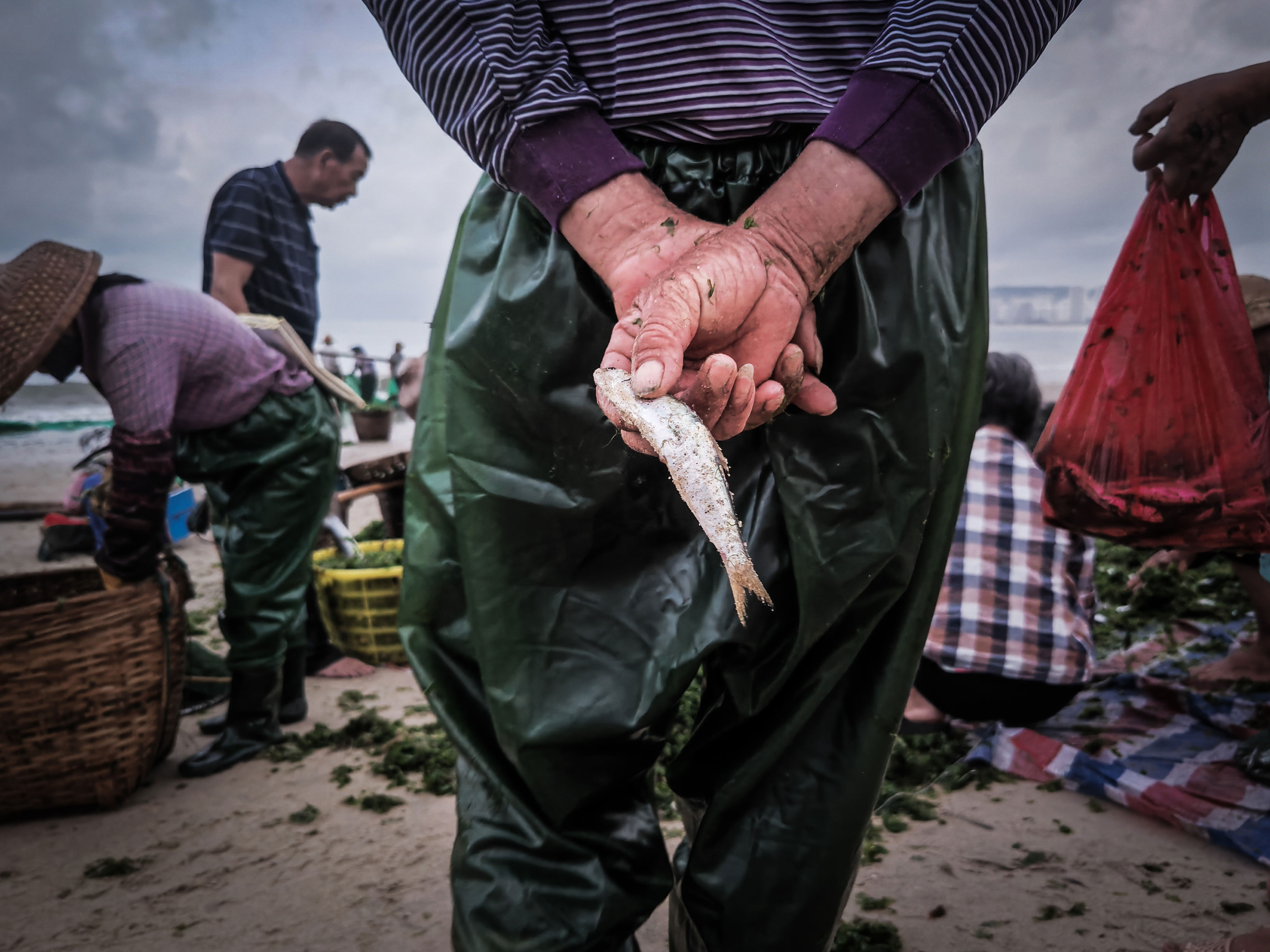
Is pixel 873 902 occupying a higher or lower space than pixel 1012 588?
lower

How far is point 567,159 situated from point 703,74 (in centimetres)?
19

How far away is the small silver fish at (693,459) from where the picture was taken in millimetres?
732

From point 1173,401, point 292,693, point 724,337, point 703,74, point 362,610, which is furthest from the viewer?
point 362,610

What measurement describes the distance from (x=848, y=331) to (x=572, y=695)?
0.55m

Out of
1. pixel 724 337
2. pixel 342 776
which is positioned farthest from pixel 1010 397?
pixel 342 776

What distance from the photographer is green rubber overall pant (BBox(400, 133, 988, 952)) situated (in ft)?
3.12

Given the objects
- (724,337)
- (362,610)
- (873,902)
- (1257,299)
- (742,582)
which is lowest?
(873,902)

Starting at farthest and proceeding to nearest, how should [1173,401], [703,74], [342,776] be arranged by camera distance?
1. [342,776]
2. [1173,401]
3. [703,74]

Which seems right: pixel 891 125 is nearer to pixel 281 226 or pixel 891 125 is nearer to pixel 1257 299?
pixel 1257 299

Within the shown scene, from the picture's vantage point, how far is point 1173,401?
1862 millimetres

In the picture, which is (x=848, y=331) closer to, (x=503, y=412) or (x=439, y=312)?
(x=503, y=412)

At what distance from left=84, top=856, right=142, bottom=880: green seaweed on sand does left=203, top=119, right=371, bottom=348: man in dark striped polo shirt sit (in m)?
2.10

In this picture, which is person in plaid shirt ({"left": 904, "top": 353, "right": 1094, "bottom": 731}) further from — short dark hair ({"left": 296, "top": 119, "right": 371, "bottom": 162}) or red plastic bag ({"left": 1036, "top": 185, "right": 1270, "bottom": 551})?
short dark hair ({"left": 296, "top": 119, "right": 371, "bottom": 162})

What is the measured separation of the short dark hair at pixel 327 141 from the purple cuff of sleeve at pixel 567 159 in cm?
316
